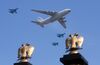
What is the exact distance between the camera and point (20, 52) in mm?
38469

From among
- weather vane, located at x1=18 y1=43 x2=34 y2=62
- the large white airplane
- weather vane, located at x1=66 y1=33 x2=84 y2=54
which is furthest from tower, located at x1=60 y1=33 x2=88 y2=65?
the large white airplane

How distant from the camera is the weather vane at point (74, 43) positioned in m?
34.6

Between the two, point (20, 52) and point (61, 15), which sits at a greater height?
point (61, 15)

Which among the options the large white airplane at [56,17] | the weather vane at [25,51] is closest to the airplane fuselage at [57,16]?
the large white airplane at [56,17]

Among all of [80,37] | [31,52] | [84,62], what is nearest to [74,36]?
[80,37]

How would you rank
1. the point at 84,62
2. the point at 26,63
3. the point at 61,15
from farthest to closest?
the point at 61,15 < the point at 26,63 < the point at 84,62

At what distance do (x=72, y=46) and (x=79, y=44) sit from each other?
714mm

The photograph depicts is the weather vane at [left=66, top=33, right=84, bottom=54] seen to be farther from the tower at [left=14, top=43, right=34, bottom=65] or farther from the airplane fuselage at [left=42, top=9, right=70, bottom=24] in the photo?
the airplane fuselage at [left=42, top=9, right=70, bottom=24]

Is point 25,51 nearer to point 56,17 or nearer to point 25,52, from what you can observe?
point 25,52

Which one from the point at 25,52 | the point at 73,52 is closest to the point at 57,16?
the point at 25,52

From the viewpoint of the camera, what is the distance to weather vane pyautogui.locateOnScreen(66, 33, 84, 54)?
114 feet

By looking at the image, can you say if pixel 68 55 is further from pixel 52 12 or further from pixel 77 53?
pixel 52 12

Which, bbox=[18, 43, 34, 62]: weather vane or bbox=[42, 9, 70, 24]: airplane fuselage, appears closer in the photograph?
bbox=[18, 43, 34, 62]: weather vane

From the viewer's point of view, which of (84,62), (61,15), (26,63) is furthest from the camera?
(61,15)
